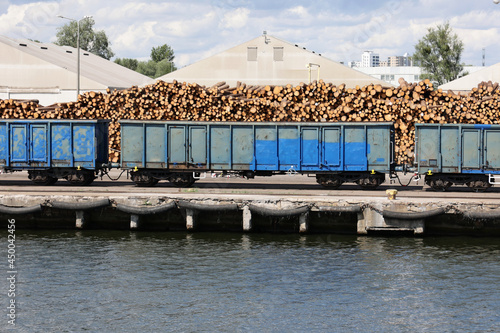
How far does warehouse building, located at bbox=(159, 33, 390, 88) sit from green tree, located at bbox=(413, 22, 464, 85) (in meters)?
13.7

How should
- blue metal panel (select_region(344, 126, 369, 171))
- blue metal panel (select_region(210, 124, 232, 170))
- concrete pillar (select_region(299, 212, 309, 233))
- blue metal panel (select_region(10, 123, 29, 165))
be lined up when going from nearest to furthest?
concrete pillar (select_region(299, 212, 309, 233)), blue metal panel (select_region(344, 126, 369, 171)), blue metal panel (select_region(210, 124, 232, 170)), blue metal panel (select_region(10, 123, 29, 165))

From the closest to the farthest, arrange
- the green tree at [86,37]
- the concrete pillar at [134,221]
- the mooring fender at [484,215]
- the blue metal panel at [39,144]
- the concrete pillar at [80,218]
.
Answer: the mooring fender at [484,215] → the concrete pillar at [134,221] → the concrete pillar at [80,218] → the blue metal panel at [39,144] → the green tree at [86,37]

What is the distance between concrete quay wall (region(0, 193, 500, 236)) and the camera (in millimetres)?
24141

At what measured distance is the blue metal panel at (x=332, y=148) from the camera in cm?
2991

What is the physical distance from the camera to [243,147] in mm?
30375

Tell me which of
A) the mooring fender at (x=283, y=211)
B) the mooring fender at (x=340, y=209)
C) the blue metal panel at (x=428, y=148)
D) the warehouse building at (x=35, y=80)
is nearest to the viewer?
the mooring fender at (x=340, y=209)

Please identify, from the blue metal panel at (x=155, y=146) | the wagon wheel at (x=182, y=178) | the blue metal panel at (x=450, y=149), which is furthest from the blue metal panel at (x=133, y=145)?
the blue metal panel at (x=450, y=149)

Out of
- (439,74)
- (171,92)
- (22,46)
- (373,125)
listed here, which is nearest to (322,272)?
(373,125)

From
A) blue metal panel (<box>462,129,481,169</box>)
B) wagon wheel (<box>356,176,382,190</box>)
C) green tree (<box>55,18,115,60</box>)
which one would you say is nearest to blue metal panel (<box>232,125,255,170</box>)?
wagon wheel (<box>356,176,382,190</box>)

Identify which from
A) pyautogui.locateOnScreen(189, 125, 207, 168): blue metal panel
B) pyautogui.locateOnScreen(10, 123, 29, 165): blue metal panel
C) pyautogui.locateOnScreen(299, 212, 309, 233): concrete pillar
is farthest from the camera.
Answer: pyautogui.locateOnScreen(10, 123, 29, 165): blue metal panel

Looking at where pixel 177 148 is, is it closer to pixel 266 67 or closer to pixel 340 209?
pixel 340 209

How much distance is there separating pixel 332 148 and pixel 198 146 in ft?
18.7

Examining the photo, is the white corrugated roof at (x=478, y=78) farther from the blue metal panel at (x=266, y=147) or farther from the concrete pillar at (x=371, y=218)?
the concrete pillar at (x=371, y=218)

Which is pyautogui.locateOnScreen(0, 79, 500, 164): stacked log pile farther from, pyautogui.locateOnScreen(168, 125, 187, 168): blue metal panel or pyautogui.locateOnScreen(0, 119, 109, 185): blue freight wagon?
pyautogui.locateOnScreen(0, 119, 109, 185): blue freight wagon
